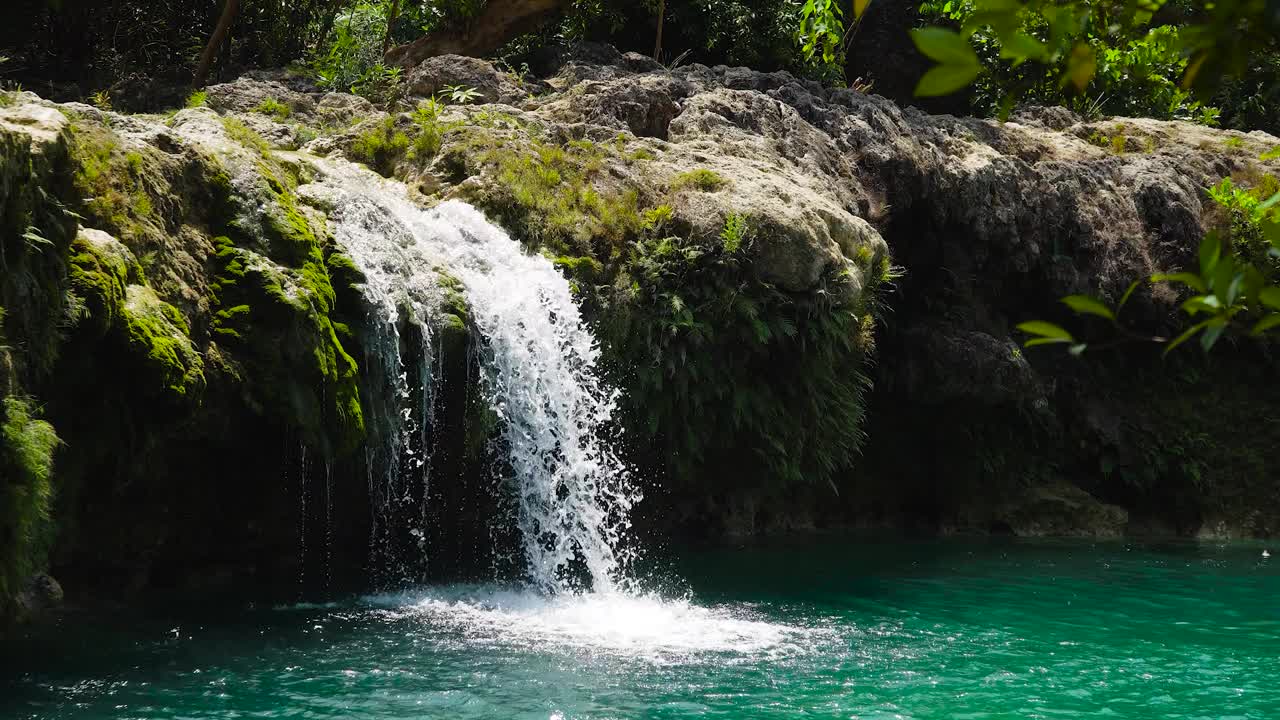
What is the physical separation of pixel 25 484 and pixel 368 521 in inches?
190

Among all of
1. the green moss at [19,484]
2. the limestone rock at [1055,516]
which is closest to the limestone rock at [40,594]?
the green moss at [19,484]

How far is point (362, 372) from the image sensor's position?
881cm

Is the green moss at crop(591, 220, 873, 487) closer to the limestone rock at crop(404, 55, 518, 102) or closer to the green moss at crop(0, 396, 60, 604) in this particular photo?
the limestone rock at crop(404, 55, 518, 102)

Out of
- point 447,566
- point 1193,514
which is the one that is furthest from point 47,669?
point 1193,514

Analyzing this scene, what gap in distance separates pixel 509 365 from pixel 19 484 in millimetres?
4485

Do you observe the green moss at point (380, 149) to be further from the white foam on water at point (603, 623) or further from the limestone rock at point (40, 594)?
the limestone rock at point (40, 594)

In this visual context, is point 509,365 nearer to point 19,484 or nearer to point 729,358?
point 729,358

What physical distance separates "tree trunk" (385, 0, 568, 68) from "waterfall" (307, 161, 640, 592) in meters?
5.65

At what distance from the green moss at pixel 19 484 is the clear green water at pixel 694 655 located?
0.74 metres

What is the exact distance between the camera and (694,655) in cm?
769

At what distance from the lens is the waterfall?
362 inches

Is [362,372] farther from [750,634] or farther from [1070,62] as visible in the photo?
[1070,62]

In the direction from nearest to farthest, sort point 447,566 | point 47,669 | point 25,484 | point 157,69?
point 25,484, point 47,669, point 447,566, point 157,69

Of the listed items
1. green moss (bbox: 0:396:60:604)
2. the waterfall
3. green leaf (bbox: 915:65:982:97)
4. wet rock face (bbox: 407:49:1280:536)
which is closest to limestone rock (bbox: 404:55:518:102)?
wet rock face (bbox: 407:49:1280:536)
